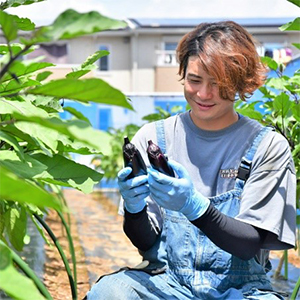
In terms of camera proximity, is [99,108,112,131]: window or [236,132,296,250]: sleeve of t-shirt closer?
[236,132,296,250]: sleeve of t-shirt

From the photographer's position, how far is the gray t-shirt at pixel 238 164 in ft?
5.49

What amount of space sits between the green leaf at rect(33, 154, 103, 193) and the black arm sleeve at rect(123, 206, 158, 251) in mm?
387

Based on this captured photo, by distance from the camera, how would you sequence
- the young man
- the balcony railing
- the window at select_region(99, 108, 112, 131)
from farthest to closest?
the balcony railing < the window at select_region(99, 108, 112, 131) < the young man

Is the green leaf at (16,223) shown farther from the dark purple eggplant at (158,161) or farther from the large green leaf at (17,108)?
the large green leaf at (17,108)

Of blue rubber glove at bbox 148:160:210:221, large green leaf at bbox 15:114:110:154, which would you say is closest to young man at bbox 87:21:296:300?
blue rubber glove at bbox 148:160:210:221

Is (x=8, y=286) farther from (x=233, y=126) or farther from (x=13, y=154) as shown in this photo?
(x=233, y=126)

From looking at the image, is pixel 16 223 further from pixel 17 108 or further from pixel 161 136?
pixel 17 108

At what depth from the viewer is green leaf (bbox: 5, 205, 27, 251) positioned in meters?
1.92

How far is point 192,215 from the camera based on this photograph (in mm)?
1586

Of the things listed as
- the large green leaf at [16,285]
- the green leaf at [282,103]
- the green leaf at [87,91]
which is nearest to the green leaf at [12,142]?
the green leaf at [87,91]

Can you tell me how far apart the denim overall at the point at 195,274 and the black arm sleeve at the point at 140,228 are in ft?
0.18

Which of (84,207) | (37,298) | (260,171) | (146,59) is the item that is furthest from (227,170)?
(146,59)

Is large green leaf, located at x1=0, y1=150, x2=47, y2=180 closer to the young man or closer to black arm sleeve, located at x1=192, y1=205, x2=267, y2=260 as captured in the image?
the young man

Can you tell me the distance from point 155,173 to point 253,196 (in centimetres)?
30
